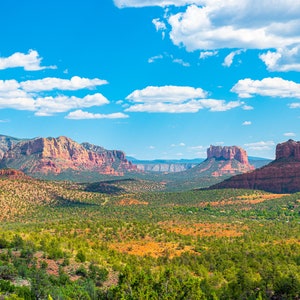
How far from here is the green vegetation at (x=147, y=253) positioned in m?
38.0

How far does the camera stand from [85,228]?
82.9m

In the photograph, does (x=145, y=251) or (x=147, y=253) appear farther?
(x=145, y=251)

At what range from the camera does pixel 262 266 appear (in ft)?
189

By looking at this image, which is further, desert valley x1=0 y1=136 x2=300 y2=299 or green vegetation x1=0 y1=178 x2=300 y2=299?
desert valley x1=0 y1=136 x2=300 y2=299

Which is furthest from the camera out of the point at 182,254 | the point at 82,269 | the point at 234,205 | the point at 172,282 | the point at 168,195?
the point at 168,195

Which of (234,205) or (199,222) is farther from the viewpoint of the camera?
(234,205)

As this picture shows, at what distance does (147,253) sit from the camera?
2682 inches

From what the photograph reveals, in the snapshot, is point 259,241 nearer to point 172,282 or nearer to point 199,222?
point 199,222

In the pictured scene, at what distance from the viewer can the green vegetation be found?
38000 mm

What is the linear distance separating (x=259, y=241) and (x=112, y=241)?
2696 centimetres

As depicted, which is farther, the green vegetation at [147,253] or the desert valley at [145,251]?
the desert valley at [145,251]

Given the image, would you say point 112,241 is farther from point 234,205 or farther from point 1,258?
point 234,205

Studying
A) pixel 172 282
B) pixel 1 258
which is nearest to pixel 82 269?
pixel 1 258

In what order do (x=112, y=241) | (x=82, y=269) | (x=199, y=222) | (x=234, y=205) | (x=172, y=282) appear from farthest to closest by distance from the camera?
1. (x=234, y=205)
2. (x=199, y=222)
3. (x=112, y=241)
4. (x=82, y=269)
5. (x=172, y=282)
